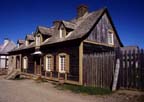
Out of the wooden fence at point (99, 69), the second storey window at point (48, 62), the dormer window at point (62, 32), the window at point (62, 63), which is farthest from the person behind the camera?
the second storey window at point (48, 62)

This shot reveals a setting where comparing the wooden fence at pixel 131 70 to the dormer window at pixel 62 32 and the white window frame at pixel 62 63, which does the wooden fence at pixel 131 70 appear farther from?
the dormer window at pixel 62 32

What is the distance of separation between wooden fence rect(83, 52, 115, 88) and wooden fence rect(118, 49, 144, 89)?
0.74 m

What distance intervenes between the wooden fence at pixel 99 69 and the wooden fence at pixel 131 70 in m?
0.74

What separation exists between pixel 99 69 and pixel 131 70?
8.47ft

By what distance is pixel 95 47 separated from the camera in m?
17.1

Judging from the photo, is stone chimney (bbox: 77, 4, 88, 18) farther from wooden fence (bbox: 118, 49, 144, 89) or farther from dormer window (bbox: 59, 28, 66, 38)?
wooden fence (bbox: 118, 49, 144, 89)

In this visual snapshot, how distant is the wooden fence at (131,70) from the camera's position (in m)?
10.8

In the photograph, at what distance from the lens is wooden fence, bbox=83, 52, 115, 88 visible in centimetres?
1241

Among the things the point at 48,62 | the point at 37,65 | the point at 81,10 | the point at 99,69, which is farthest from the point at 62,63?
the point at 81,10

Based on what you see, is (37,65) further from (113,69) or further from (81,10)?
(113,69)

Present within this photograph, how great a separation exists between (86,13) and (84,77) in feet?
28.7

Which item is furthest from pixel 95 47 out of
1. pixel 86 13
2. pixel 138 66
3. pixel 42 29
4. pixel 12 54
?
pixel 12 54

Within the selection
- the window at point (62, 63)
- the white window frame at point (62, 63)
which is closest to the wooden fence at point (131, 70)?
the window at point (62, 63)

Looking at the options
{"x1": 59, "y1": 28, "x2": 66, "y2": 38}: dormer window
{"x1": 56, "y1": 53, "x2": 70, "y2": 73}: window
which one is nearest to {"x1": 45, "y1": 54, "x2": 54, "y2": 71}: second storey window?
{"x1": 56, "y1": 53, "x2": 70, "y2": 73}: window
